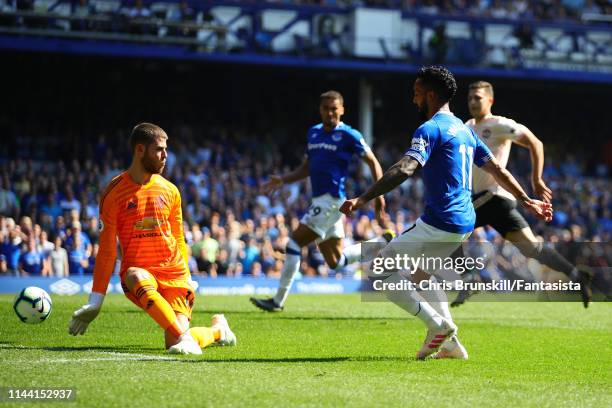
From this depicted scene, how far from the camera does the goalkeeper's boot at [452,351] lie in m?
8.60

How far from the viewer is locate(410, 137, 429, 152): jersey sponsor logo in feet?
26.5

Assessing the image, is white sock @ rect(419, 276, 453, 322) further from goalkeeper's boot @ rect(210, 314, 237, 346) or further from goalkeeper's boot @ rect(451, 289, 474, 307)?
goalkeeper's boot @ rect(451, 289, 474, 307)

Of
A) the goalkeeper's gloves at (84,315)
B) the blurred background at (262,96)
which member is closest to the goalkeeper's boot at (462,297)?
the goalkeeper's gloves at (84,315)

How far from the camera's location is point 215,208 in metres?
25.4

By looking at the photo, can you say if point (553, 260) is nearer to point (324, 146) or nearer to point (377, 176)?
point (377, 176)

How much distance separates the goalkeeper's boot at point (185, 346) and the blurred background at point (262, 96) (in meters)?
13.7

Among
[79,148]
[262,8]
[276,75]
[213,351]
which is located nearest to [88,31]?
[79,148]

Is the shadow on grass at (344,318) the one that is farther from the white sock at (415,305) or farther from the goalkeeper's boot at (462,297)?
the white sock at (415,305)

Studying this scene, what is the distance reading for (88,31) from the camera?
Result: 28.7m

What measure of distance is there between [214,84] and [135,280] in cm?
2630

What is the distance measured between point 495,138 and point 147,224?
5.95 meters

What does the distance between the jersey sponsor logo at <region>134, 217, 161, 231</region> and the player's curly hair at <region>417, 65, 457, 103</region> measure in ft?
8.33

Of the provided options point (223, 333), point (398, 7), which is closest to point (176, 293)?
point (223, 333)

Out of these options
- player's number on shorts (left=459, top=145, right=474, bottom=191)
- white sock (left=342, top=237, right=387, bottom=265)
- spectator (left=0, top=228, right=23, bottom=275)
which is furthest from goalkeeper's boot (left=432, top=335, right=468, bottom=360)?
spectator (left=0, top=228, right=23, bottom=275)
